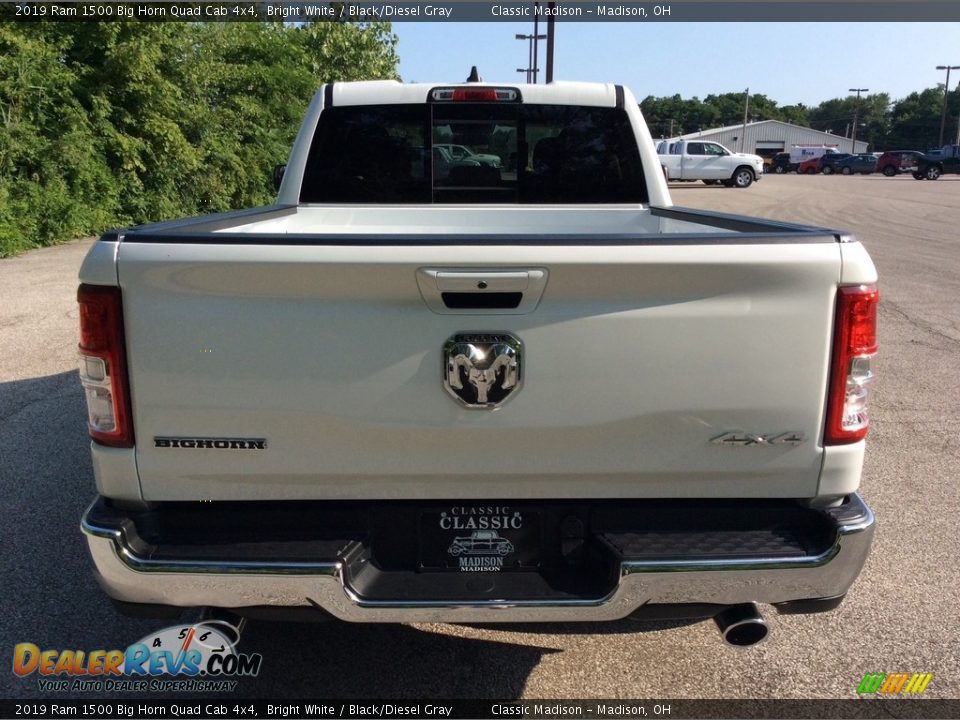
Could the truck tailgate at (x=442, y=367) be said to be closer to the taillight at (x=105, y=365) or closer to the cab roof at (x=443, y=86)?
the taillight at (x=105, y=365)

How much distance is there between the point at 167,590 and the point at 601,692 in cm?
155

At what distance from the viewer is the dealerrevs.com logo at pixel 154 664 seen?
2811 mm

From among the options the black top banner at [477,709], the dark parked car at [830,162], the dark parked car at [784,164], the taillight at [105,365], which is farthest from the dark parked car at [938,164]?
the taillight at [105,365]

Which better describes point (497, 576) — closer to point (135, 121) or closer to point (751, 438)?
point (751, 438)

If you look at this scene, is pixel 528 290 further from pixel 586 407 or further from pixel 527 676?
pixel 527 676

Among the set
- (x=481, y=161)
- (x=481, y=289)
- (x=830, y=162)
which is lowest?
(x=830, y=162)

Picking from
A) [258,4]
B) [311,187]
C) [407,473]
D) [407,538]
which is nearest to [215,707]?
[407,538]

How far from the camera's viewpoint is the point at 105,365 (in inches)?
93.5

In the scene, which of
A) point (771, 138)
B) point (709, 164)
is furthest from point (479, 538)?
point (771, 138)

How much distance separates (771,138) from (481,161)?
119882 millimetres

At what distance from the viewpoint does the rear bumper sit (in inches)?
94.0

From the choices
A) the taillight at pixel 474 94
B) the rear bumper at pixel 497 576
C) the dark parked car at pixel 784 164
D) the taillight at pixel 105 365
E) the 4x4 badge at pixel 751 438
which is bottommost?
the dark parked car at pixel 784 164

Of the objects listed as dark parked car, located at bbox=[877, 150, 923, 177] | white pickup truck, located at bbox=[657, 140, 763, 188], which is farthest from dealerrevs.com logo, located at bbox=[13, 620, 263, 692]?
dark parked car, located at bbox=[877, 150, 923, 177]

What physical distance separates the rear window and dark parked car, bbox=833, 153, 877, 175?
59.6 m
